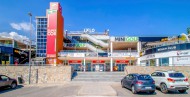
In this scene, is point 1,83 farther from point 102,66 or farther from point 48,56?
point 102,66

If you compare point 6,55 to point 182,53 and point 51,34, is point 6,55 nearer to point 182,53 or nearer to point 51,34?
point 51,34

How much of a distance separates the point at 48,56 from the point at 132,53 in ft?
58.1

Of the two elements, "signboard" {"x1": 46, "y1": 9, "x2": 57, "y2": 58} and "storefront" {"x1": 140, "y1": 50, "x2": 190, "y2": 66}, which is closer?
"storefront" {"x1": 140, "y1": 50, "x2": 190, "y2": 66}

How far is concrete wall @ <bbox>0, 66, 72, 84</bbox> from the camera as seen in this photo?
25.3 meters

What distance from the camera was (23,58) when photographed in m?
45.6

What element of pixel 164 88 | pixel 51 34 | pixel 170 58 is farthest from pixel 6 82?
pixel 170 58

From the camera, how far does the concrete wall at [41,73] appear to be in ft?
83.0

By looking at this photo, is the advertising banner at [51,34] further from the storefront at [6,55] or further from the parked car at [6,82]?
the parked car at [6,82]

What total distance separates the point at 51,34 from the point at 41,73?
1648 cm

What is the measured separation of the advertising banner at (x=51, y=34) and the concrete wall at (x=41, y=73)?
1453 centimetres

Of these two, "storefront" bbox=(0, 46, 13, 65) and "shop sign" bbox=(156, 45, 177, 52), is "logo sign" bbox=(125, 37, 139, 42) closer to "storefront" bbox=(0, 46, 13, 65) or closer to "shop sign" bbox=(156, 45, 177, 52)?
"shop sign" bbox=(156, 45, 177, 52)

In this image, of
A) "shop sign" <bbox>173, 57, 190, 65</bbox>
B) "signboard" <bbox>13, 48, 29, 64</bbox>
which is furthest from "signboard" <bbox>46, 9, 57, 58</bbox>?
"shop sign" <bbox>173, 57, 190, 65</bbox>

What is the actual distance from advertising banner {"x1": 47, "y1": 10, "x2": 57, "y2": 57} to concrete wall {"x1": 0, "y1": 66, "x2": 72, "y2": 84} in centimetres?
1453

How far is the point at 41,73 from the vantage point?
25.5m
